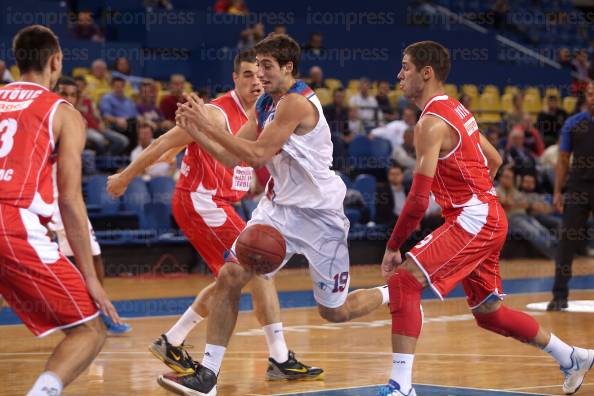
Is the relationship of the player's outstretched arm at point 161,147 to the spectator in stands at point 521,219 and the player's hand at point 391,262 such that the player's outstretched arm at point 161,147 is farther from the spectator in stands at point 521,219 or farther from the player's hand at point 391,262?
the spectator in stands at point 521,219

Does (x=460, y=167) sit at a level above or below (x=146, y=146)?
above

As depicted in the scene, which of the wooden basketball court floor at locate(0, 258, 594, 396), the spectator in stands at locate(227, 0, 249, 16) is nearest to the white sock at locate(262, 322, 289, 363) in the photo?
the wooden basketball court floor at locate(0, 258, 594, 396)

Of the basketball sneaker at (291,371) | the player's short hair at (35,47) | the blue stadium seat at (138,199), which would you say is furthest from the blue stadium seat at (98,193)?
the player's short hair at (35,47)

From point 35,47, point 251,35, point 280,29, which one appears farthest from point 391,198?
point 35,47

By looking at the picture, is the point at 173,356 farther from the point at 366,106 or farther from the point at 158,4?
the point at 158,4

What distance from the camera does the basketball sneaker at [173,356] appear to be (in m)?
6.96

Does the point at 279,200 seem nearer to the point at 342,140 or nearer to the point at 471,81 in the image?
the point at 342,140

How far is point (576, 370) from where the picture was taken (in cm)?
633

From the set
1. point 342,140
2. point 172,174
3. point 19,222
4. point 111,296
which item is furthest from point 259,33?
point 19,222

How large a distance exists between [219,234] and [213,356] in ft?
4.59

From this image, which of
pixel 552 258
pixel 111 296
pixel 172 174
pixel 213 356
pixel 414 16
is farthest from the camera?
pixel 414 16

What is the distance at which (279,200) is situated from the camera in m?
6.34

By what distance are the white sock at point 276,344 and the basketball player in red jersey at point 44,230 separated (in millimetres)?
2402

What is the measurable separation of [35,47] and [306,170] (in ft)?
6.19
